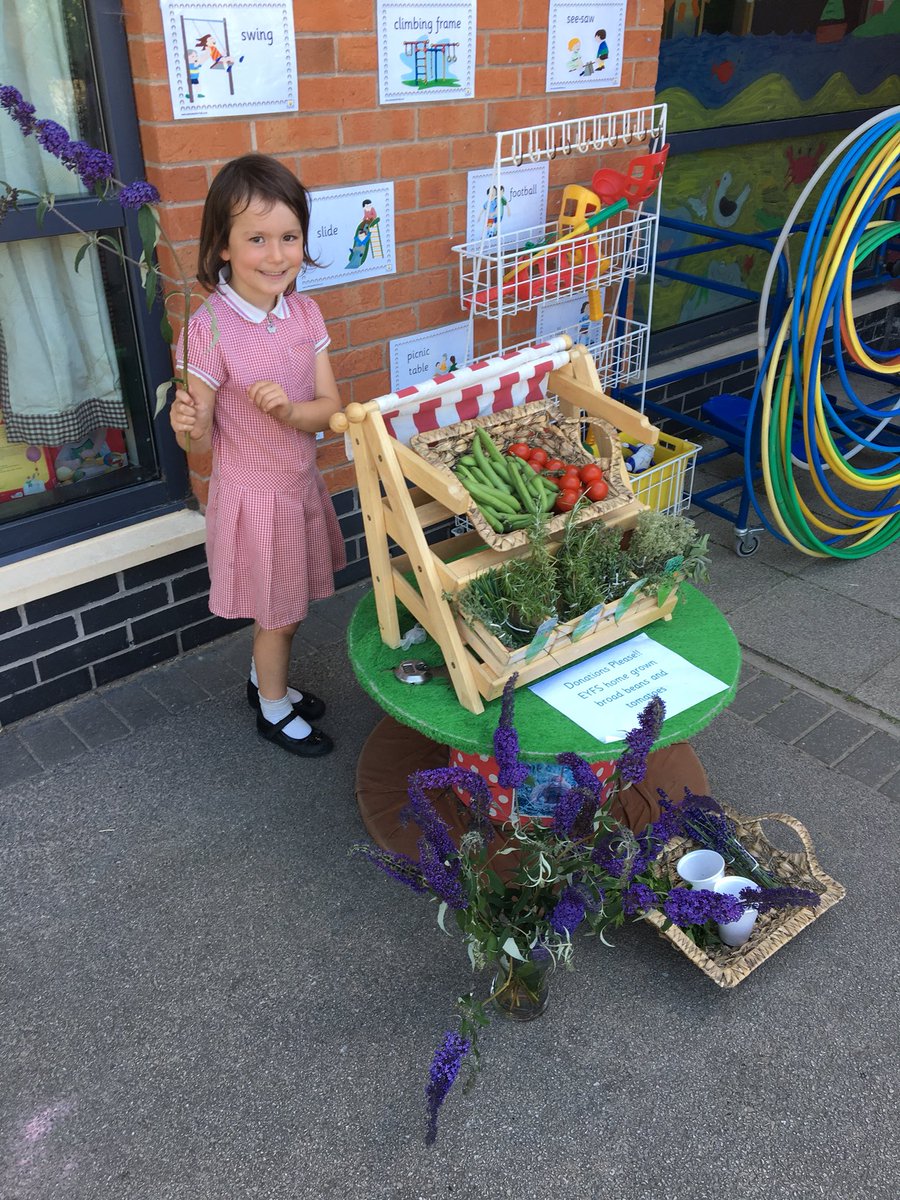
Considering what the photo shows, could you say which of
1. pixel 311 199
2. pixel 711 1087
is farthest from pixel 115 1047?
pixel 311 199

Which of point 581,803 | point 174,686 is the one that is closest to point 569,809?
point 581,803

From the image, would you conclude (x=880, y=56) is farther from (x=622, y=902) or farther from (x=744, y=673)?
(x=622, y=902)

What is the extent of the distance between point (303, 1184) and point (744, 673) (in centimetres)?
225

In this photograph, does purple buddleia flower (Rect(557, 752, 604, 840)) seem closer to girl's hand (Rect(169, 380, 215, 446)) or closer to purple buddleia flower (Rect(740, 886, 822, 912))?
purple buddleia flower (Rect(740, 886, 822, 912))

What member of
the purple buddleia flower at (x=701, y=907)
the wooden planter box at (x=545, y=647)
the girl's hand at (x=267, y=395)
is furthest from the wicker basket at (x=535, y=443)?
the purple buddleia flower at (x=701, y=907)

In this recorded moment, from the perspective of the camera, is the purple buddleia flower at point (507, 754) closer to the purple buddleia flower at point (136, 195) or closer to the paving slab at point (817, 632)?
the purple buddleia flower at point (136, 195)

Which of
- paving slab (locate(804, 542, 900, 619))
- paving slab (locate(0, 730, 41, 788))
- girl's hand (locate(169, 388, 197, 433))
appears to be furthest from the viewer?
paving slab (locate(804, 542, 900, 619))

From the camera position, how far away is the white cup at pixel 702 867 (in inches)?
91.8

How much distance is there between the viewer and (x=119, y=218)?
9.46 ft

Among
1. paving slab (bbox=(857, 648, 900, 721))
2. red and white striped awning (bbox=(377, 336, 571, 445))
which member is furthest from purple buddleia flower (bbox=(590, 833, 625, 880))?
paving slab (bbox=(857, 648, 900, 721))

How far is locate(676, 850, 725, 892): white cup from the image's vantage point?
2.33m

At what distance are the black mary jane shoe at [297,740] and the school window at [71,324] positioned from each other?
0.88 metres

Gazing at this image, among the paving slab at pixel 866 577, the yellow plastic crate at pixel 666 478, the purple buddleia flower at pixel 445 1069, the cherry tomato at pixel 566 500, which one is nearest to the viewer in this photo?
the purple buddleia flower at pixel 445 1069

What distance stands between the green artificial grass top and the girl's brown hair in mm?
1064
